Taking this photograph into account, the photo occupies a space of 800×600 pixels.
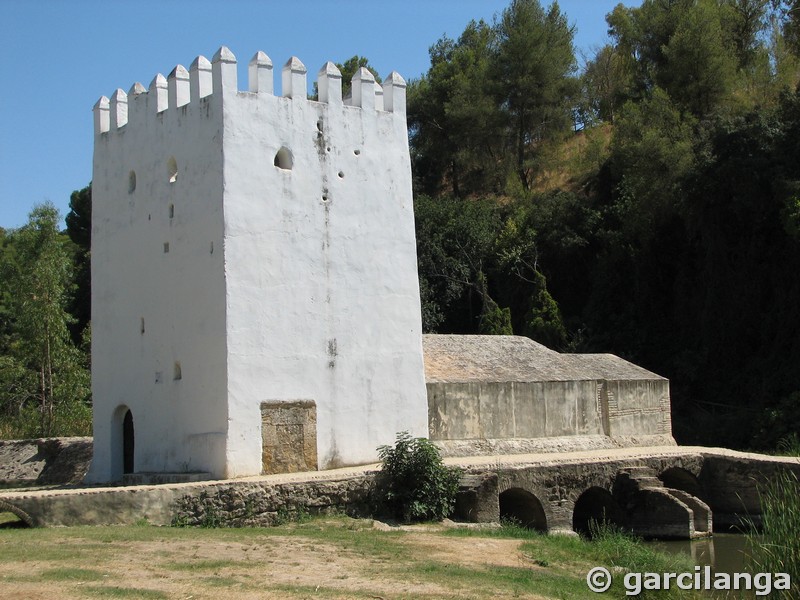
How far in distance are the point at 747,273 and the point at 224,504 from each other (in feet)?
68.2

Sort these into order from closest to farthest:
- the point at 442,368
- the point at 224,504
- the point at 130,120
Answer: the point at 224,504 → the point at 130,120 → the point at 442,368

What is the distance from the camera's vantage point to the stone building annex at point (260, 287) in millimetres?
17500

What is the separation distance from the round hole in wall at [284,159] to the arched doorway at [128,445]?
578cm

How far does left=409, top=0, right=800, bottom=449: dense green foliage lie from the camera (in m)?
29.3

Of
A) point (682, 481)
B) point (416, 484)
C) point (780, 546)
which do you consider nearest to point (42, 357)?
point (416, 484)

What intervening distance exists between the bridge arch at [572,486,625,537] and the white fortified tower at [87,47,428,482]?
3.98m

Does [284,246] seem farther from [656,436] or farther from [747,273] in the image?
[747,273]

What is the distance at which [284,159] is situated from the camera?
18453 millimetres

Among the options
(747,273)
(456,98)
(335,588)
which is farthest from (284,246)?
(456,98)

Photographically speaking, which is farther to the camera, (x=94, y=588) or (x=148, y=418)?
(x=148, y=418)

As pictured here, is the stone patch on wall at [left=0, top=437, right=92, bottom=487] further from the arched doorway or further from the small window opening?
the small window opening

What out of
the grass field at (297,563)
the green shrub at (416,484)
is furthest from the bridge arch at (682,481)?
the green shrub at (416,484)

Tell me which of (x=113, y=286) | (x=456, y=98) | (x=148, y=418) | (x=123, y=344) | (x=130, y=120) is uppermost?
(x=456, y=98)

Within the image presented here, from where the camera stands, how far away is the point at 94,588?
9.72 meters
